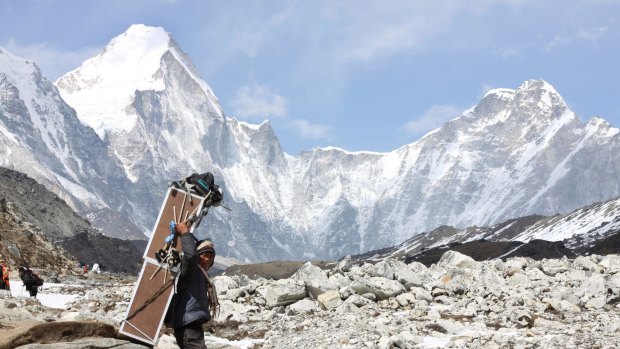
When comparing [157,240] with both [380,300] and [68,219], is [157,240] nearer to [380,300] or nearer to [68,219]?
[380,300]

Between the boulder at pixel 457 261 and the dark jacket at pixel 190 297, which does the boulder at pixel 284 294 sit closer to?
the boulder at pixel 457 261

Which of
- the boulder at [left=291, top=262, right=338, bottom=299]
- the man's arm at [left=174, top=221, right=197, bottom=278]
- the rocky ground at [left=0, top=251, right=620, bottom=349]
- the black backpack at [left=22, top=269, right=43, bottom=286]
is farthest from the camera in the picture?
the black backpack at [left=22, top=269, right=43, bottom=286]

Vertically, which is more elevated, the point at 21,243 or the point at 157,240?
the point at 21,243

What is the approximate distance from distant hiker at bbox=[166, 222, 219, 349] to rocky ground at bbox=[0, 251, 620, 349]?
1444mm

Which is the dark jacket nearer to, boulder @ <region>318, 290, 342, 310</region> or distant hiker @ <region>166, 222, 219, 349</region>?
distant hiker @ <region>166, 222, 219, 349</region>

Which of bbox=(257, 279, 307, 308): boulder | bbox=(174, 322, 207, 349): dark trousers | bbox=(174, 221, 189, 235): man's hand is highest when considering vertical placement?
bbox=(257, 279, 307, 308): boulder

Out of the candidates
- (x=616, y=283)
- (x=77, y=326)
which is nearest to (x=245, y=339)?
(x=77, y=326)

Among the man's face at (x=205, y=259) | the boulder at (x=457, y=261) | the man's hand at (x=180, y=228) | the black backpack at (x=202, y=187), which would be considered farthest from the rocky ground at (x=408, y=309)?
the black backpack at (x=202, y=187)

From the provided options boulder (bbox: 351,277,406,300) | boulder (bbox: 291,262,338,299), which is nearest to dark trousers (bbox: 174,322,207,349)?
boulder (bbox: 351,277,406,300)

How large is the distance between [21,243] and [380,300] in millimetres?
45783

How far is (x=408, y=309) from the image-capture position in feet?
87.7

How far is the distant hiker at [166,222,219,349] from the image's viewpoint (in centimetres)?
1009

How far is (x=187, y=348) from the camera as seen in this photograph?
33.5ft

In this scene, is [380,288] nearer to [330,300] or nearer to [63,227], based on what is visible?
[330,300]
